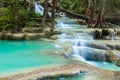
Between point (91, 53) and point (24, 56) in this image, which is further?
point (91, 53)

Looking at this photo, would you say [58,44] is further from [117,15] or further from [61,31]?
[117,15]

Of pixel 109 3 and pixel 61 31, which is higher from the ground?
pixel 109 3

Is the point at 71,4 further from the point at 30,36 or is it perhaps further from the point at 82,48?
the point at 82,48

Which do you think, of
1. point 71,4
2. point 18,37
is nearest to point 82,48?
point 18,37

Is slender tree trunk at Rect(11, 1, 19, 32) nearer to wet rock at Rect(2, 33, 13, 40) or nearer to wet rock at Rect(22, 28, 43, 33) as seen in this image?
wet rock at Rect(22, 28, 43, 33)

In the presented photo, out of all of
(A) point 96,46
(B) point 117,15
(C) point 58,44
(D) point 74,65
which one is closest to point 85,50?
(A) point 96,46

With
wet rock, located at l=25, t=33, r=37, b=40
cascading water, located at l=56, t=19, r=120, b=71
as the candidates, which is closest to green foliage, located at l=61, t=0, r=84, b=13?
cascading water, located at l=56, t=19, r=120, b=71

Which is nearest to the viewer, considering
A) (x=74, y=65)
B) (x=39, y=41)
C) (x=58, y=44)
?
(x=74, y=65)

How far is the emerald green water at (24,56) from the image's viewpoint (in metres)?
11.1

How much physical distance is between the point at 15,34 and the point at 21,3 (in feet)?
16.7

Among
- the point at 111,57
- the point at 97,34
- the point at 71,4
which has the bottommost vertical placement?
the point at 111,57

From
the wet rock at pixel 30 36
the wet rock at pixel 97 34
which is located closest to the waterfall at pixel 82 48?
the wet rock at pixel 97 34

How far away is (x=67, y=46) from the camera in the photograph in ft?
48.3

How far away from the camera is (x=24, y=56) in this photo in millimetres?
13164
